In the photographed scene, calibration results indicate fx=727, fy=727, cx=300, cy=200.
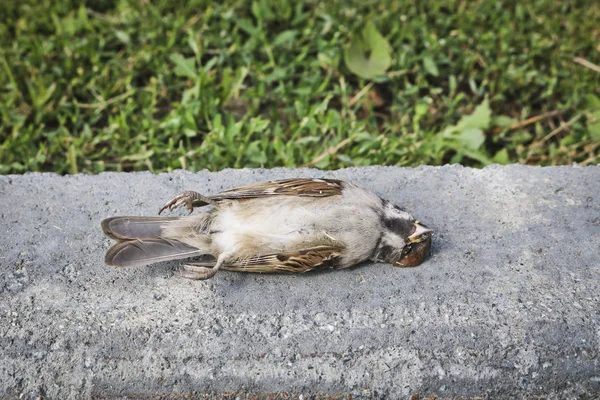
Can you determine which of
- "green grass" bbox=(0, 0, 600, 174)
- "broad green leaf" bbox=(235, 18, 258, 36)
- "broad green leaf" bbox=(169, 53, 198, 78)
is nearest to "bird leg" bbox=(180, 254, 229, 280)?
"green grass" bbox=(0, 0, 600, 174)

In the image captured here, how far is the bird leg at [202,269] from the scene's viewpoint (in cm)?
297

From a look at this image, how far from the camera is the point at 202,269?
9.81 ft

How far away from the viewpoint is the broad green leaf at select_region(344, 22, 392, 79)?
4.89m

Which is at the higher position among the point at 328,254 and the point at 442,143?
the point at 328,254

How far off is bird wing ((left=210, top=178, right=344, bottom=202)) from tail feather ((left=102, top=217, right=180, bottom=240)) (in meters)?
0.27

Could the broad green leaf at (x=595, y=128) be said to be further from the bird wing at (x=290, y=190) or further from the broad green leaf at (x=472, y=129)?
the bird wing at (x=290, y=190)

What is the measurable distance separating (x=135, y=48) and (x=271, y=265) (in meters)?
2.72

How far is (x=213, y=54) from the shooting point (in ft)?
16.8

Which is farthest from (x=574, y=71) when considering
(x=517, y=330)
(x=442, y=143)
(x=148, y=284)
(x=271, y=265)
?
(x=148, y=284)

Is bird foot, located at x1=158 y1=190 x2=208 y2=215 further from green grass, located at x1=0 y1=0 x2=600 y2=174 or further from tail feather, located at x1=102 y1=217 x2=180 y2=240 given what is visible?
green grass, located at x1=0 y1=0 x2=600 y2=174

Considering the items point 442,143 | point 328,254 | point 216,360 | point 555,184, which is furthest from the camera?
point 442,143

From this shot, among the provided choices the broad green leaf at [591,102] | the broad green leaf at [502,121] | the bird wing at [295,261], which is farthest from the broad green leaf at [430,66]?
the bird wing at [295,261]

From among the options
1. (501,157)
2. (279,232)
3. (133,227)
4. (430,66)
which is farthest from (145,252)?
(430,66)

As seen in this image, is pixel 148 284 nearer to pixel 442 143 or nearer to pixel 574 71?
pixel 442 143
